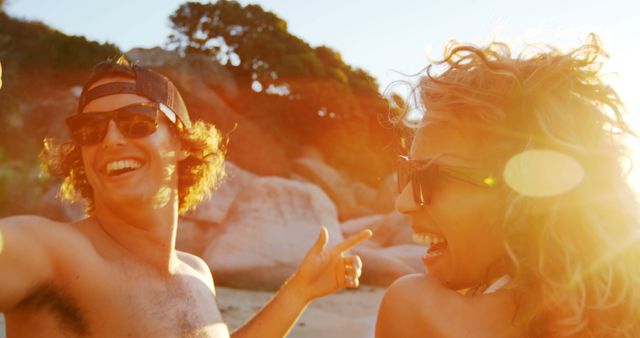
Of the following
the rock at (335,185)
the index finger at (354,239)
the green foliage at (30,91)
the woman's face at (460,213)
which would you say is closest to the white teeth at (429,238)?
the woman's face at (460,213)

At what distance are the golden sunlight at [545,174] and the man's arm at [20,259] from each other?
1.60 metres

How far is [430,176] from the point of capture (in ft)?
6.54

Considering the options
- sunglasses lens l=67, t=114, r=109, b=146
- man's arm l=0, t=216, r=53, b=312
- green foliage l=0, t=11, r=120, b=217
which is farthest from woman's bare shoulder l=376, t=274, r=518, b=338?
green foliage l=0, t=11, r=120, b=217

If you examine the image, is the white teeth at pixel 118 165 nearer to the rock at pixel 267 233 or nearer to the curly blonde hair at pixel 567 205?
the curly blonde hair at pixel 567 205

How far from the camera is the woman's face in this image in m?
1.94

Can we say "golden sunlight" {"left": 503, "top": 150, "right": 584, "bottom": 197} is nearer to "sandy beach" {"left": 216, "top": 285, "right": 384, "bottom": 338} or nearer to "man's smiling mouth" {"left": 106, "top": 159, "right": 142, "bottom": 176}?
"man's smiling mouth" {"left": 106, "top": 159, "right": 142, "bottom": 176}

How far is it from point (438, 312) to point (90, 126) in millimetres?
1700

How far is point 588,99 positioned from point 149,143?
1838 millimetres

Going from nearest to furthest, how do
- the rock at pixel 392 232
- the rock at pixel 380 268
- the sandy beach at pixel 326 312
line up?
the sandy beach at pixel 326 312 < the rock at pixel 380 268 < the rock at pixel 392 232

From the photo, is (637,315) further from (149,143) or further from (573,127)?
(149,143)

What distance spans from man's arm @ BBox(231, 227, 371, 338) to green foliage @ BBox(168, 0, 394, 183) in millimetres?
21767

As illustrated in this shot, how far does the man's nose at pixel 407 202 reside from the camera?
2.08 meters

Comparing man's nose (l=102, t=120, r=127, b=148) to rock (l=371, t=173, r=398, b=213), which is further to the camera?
rock (l=371, t=173, r=398, b=213)

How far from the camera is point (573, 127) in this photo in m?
1.85
